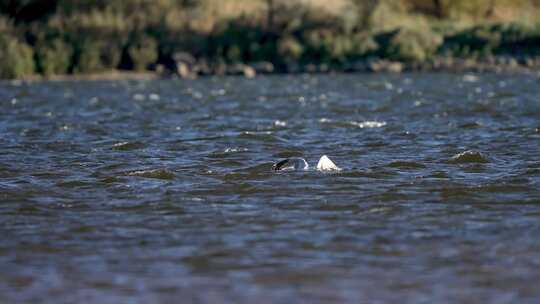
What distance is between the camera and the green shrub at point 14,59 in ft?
108

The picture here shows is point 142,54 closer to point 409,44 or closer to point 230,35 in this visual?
point 230,35

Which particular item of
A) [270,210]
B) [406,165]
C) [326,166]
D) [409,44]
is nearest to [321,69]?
[409,44]

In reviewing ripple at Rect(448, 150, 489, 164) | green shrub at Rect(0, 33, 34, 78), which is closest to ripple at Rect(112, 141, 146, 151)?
ripple at Rect(448, 150, 489, 164)

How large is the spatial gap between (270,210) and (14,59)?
2624 centimetres

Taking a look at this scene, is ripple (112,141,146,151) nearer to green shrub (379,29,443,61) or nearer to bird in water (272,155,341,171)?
bird in water (272,155,341,171)

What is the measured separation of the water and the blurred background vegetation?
19431 millimetres

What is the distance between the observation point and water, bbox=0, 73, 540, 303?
5852mm

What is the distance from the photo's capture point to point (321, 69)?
35281 millimetres

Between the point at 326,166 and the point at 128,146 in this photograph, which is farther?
the point at 128,146

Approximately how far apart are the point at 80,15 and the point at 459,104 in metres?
23.5

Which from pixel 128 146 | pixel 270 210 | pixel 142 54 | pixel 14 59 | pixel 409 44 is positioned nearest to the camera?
pixel 270 210

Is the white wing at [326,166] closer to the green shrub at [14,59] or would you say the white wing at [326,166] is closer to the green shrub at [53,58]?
the green shrub at [14,59]

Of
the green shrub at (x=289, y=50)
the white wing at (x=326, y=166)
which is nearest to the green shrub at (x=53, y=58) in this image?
the green shrub at (x=289, y=50)

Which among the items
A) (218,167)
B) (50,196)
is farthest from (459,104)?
(50,196)
